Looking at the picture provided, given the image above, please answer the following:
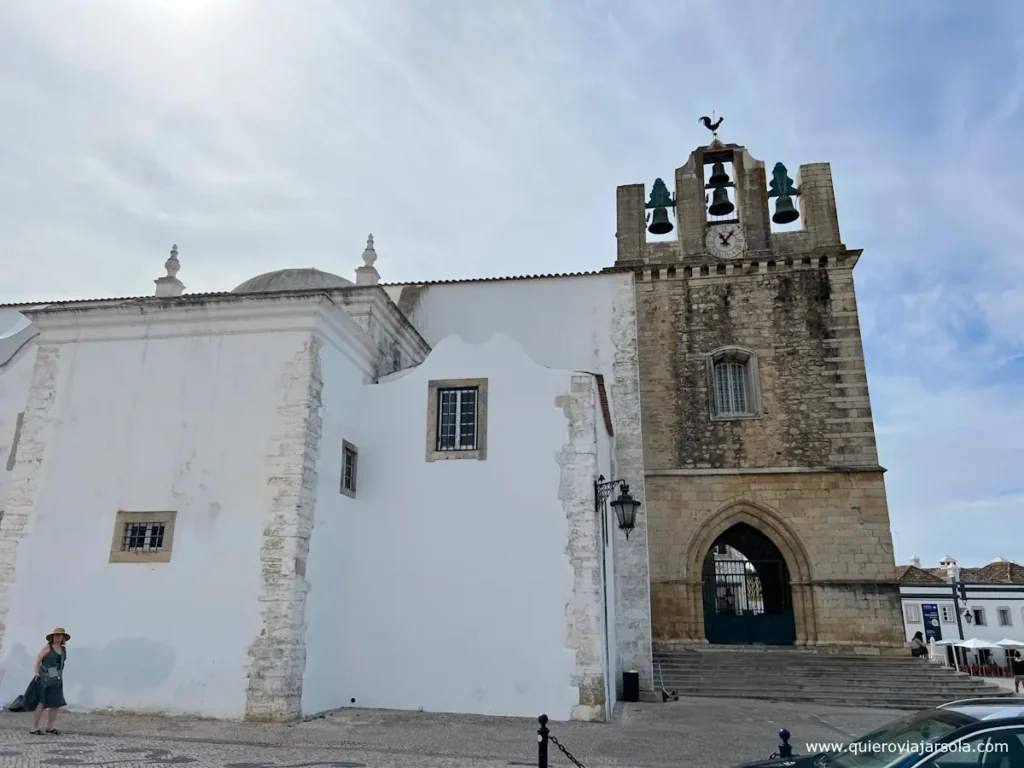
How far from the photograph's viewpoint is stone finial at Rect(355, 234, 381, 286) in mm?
15789

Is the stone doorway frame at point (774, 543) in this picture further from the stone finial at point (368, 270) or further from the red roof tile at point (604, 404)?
the stone finial at point (368, 270)

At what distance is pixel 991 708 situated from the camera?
13.7 ft

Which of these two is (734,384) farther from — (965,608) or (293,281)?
(965,608)

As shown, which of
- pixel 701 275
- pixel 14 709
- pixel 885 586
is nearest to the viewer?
pixel 14 709

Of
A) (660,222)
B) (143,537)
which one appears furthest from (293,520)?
(660,222)

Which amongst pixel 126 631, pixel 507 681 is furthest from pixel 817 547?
pixel 126 631

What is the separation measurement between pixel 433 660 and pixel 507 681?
1.10 m

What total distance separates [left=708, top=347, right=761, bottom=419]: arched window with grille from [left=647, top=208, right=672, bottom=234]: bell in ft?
11.8

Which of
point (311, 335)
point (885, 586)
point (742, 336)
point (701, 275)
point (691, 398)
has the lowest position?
point (885, 586)

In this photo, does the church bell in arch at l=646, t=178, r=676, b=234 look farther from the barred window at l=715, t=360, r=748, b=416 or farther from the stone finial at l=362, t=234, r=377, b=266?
the stone finial at l=362, t=234, r=377, b=266

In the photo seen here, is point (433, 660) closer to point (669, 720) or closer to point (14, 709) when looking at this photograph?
point (669, 720)

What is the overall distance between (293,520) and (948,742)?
7.47 m

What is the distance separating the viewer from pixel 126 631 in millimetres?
9039

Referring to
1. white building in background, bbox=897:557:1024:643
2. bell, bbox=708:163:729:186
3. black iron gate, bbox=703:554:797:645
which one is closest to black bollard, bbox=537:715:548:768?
black iron gate, bbox=703:554:797:645
